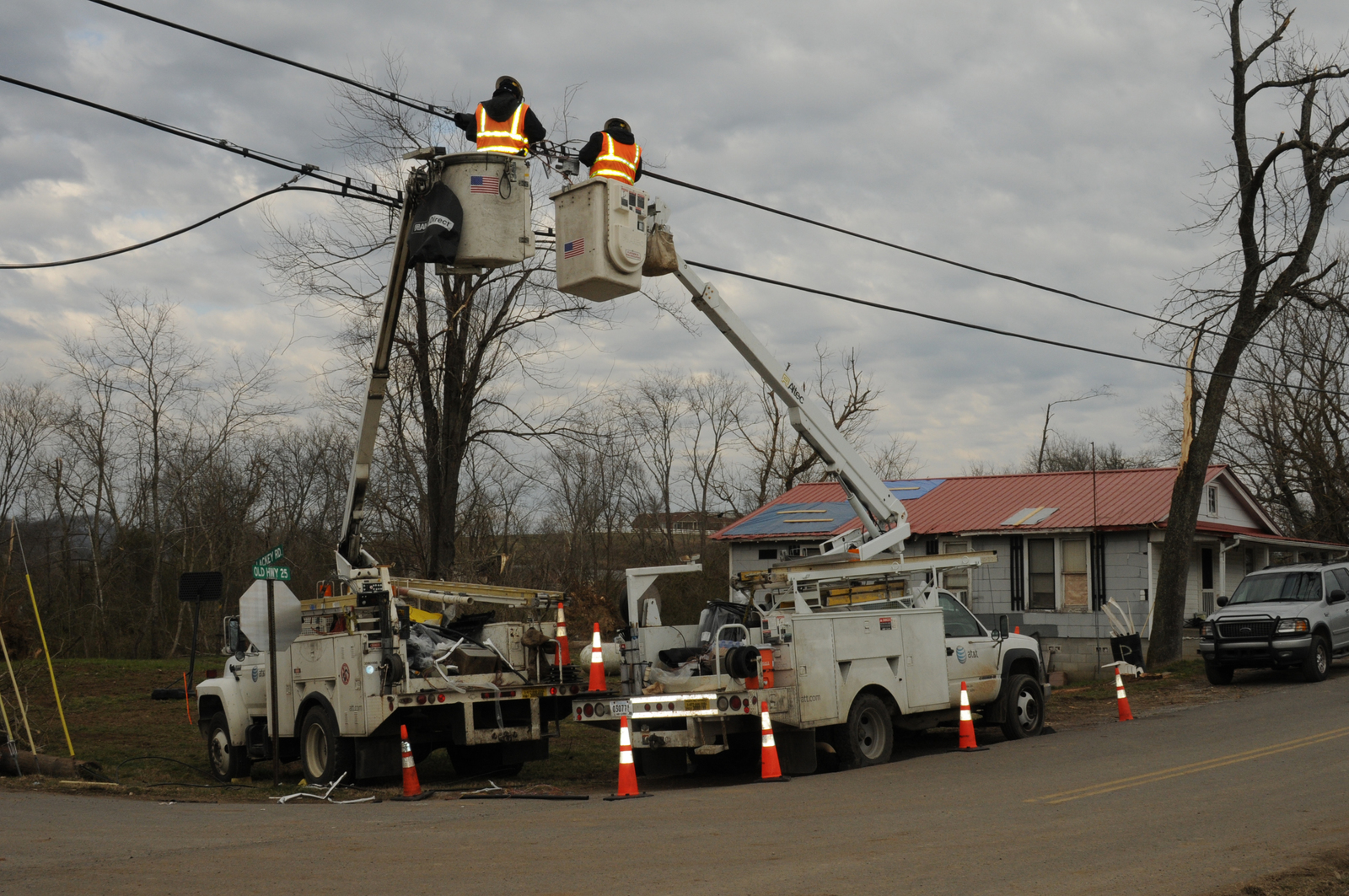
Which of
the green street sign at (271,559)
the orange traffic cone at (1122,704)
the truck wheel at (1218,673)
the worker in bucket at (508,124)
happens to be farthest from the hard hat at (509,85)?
the truck wheel at (1218,673)

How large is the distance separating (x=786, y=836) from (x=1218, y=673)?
49.9ft

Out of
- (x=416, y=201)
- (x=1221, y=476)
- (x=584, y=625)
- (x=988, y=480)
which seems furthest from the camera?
(x=584, y=625)

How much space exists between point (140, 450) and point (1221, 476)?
117 ft

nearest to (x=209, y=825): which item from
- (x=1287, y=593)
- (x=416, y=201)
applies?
(x=416, y=201)

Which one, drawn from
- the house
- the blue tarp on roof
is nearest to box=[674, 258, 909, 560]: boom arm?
the house

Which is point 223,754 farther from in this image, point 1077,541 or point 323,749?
point 1077,541

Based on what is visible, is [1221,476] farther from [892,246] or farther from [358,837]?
[358,837]

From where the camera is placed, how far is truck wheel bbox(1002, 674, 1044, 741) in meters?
14.5

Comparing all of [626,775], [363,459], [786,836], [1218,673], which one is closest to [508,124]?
[363,459]

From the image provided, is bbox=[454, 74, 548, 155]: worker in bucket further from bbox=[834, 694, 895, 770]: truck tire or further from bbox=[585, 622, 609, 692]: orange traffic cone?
bbox=[834, 694, 895, 770]: truck tire

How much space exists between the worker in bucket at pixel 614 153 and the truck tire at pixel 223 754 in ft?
25.4

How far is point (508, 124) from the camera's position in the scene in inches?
459

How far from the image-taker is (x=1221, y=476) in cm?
3186

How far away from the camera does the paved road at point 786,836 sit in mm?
6871
